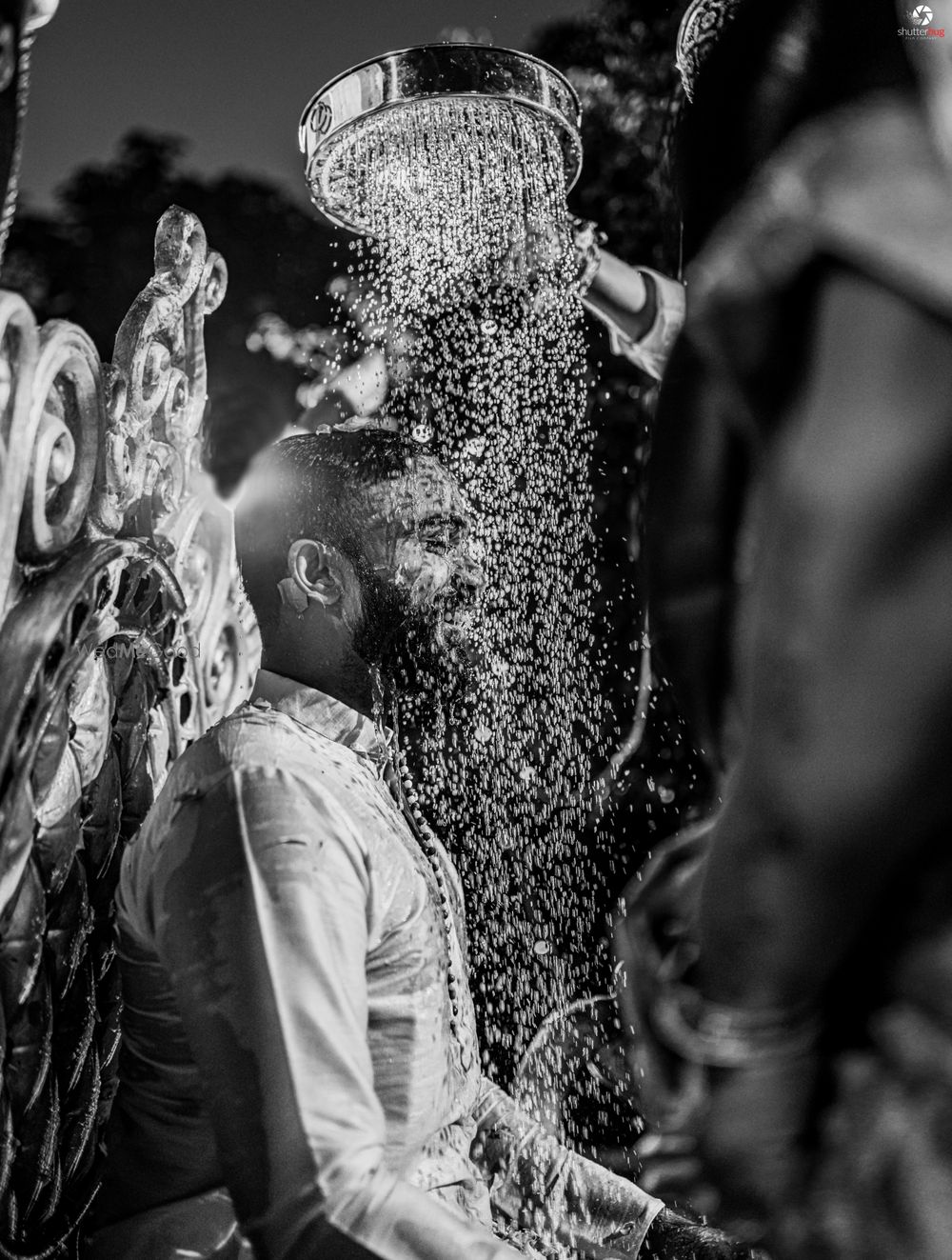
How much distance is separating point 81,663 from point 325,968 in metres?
0.62

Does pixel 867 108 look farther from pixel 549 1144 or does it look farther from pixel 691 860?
pixel 549 1144

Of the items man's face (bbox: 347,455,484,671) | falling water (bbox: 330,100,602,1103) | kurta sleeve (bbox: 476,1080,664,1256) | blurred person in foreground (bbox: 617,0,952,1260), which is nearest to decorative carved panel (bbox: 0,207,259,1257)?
man's face (bbox: 347,455,484,671)

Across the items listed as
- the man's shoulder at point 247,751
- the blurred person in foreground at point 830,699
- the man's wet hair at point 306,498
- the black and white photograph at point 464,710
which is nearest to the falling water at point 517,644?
the black and white photograph at point 464,710

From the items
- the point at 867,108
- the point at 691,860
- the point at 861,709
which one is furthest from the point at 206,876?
the point at 867,108

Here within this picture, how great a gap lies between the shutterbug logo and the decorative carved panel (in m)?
1.12

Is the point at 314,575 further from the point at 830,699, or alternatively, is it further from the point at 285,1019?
the point at 830,699

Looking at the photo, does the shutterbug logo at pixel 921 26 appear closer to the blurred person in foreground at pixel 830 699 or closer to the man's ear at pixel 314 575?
the blurred person in foreground at pixel 830 699

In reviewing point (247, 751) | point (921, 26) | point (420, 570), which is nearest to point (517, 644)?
point (420, 570)

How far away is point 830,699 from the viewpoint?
766 millimetres

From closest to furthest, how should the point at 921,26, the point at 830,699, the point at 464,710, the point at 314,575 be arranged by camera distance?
1. the point at 830,699
2. the point at 921,26
3. the point at 314,575
4. the point at 464,710

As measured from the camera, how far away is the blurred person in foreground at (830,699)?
0.74m

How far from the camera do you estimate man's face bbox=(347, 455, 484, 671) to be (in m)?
2.41

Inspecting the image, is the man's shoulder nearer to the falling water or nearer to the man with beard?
the man with beard

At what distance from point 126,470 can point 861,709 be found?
5.29ft
